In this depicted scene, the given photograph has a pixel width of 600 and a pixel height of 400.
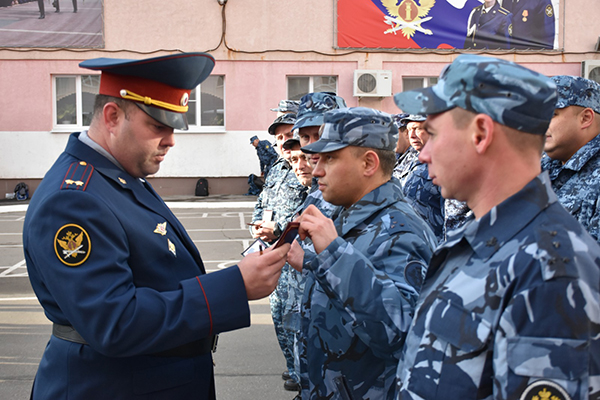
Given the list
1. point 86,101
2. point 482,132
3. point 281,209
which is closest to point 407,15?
point 86,101

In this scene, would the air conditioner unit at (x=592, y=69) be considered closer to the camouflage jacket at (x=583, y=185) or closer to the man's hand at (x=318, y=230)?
the camouflage jacket at (x=583, y=185)

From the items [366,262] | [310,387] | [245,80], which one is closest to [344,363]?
[310,387]

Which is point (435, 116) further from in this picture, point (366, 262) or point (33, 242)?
point (33, 242)

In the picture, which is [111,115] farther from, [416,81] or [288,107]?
[416,81]

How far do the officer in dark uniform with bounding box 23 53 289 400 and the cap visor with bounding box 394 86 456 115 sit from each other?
825mm

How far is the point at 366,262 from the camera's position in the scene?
1896mm

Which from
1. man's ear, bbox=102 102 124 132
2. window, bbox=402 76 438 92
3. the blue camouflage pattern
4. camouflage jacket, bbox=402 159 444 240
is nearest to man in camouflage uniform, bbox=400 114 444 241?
camouflage jacket, bbox=402 159 444 240

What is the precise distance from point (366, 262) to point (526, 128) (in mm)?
788

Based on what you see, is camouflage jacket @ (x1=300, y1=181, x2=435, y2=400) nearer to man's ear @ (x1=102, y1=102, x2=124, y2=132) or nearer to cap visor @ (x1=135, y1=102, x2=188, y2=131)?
cap visor @ (x1=135, y1=102, x2=188, y2=131)

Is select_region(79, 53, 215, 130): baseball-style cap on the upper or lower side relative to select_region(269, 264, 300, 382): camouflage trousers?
upper

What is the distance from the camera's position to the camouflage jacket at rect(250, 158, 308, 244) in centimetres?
480

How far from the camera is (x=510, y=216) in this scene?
4.19ft

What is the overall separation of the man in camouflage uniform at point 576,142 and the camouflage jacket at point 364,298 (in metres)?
1.23

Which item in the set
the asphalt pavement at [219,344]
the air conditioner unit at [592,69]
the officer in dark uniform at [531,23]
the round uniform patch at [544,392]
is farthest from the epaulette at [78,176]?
the air conditioner unit at [592,69]
